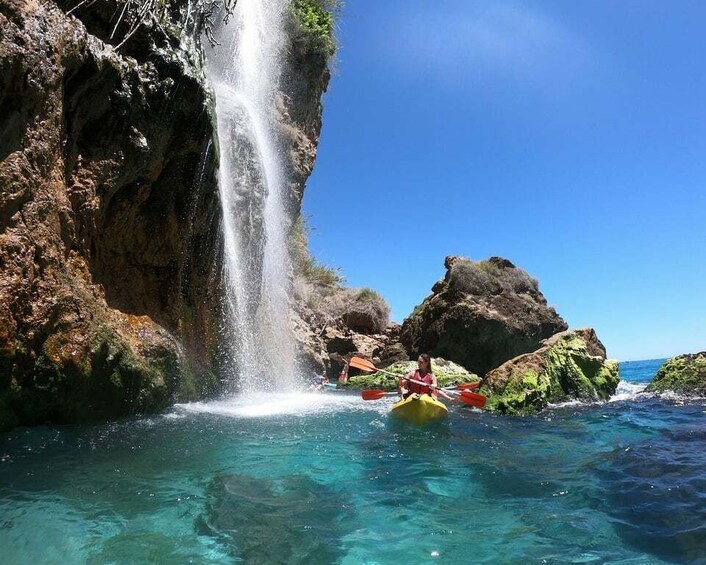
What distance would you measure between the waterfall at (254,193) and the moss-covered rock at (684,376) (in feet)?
35.5

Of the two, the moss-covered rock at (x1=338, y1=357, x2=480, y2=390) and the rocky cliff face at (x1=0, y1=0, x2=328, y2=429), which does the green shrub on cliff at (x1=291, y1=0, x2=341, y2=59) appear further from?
the moss-covered rock at (x1=338, y1=357, x2=480, y2=390)

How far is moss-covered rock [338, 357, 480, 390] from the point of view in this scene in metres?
17.2

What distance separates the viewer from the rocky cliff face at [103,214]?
5.75m

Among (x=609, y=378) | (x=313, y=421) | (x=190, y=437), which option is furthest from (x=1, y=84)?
(x=609, y=378)

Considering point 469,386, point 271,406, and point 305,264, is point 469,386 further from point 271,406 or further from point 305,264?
point 305,264

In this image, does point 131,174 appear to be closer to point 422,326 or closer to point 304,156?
point 304,156

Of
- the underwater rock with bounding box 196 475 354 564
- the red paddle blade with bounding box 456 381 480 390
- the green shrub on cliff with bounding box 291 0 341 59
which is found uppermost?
the green shrub on cliff with bounding box 291 0 341 59

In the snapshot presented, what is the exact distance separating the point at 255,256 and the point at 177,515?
1014 centimetres

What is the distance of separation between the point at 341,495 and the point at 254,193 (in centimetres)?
981

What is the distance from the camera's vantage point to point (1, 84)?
17.5ft

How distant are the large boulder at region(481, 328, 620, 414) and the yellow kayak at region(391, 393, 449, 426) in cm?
274

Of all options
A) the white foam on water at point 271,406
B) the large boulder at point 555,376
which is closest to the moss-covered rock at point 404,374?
the large boulder at point 555,376

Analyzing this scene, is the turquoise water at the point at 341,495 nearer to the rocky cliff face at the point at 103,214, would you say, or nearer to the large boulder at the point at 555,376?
the rocky cliff face at the point at 103,214

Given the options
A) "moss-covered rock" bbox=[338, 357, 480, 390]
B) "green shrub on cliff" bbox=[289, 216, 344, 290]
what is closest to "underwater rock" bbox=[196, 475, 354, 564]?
"moss-covered rock" bbox=[338, 357, 480, 390]
